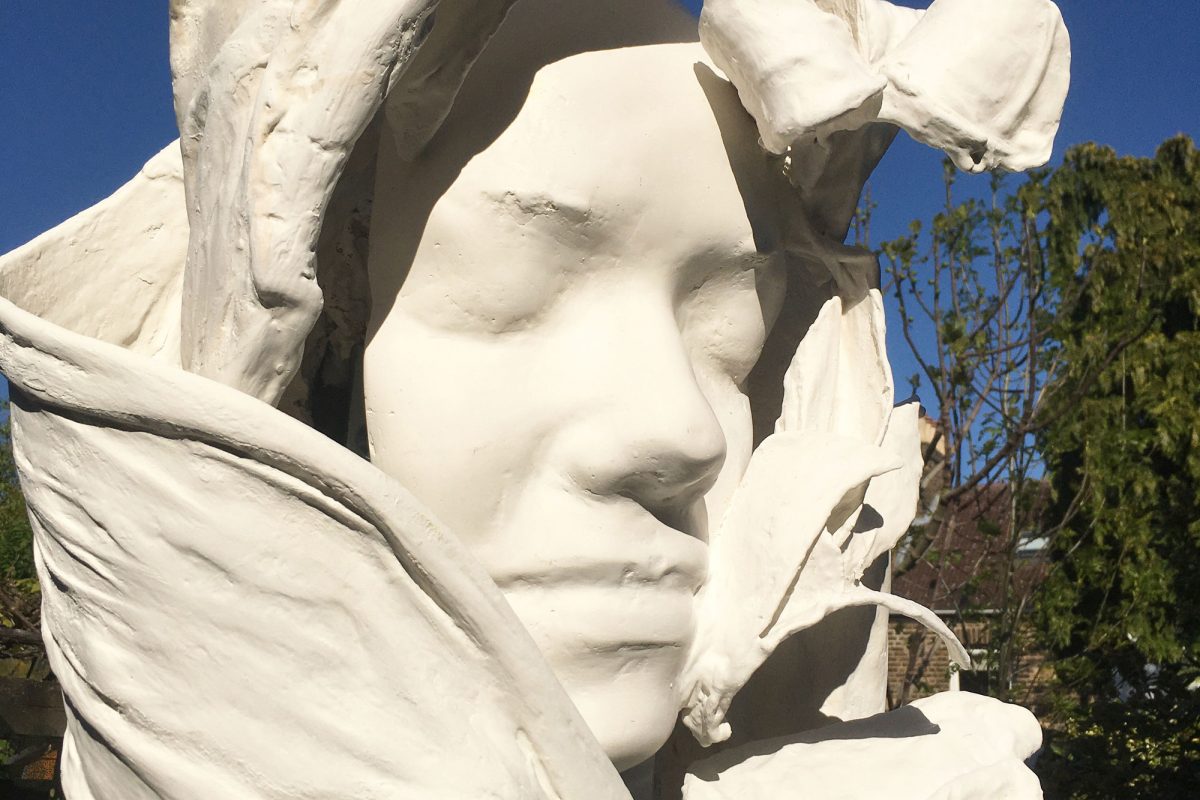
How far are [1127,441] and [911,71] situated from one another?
509cm

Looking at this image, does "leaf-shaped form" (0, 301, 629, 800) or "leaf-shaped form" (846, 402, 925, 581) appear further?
→ "leaf-shaped form" (846, 402, 925, 581)

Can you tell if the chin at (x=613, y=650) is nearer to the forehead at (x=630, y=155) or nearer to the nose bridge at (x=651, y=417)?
the nose bridge at (x=651, y=417)

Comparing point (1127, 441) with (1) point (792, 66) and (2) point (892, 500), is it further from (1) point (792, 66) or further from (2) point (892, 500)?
(1) point (792, 66)

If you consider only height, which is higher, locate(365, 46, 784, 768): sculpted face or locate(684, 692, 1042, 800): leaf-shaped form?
locate(365, 46, 784, 768): sculpted face

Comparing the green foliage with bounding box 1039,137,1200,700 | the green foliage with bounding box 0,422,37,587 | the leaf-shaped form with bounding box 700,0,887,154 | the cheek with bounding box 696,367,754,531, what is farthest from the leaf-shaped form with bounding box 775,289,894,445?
the green foliage with bounding box 0,422,37,587

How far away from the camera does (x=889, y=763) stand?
1.96 m

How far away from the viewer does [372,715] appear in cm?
151

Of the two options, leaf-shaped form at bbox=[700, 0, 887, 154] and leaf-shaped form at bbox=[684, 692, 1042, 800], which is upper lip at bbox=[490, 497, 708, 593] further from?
leaf-shaped form at bbox=[700, 0, 887, 154]

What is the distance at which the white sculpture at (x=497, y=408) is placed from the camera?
1514 millimetres

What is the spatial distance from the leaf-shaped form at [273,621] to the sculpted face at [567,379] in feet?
0.77

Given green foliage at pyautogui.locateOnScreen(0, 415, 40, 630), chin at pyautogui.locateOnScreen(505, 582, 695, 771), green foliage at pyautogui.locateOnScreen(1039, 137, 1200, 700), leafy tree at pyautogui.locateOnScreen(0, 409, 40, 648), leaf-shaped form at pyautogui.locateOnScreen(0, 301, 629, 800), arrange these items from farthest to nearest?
green foliage at pyautogui.locateOnScreen(1039, 137, 1200, 700)
green foliage at pyautogui.locateOnScreen(0, 415, 40, 630)
leafy tree at pyautogui.locateOnScreen(0, 409, 40, 648)
chin at pyautogui.locateOnScreen(505, 582, 695, 771)
leaf-shaped form at pyautogui.locateOnScreen(0, 301, 629, 800)

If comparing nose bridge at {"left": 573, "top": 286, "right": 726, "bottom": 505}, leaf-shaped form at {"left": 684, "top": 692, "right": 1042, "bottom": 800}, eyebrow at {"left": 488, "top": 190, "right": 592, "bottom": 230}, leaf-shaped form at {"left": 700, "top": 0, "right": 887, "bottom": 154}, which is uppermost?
leaf-shaped form at {"left": 700, "top": 0, "right": 887, "bottom": 154}

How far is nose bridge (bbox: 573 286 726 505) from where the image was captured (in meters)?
1.80

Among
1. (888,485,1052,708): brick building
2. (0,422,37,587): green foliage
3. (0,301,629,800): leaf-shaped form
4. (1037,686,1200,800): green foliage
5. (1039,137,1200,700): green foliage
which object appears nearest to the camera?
(0,301,629,800): leaf-shaped form
